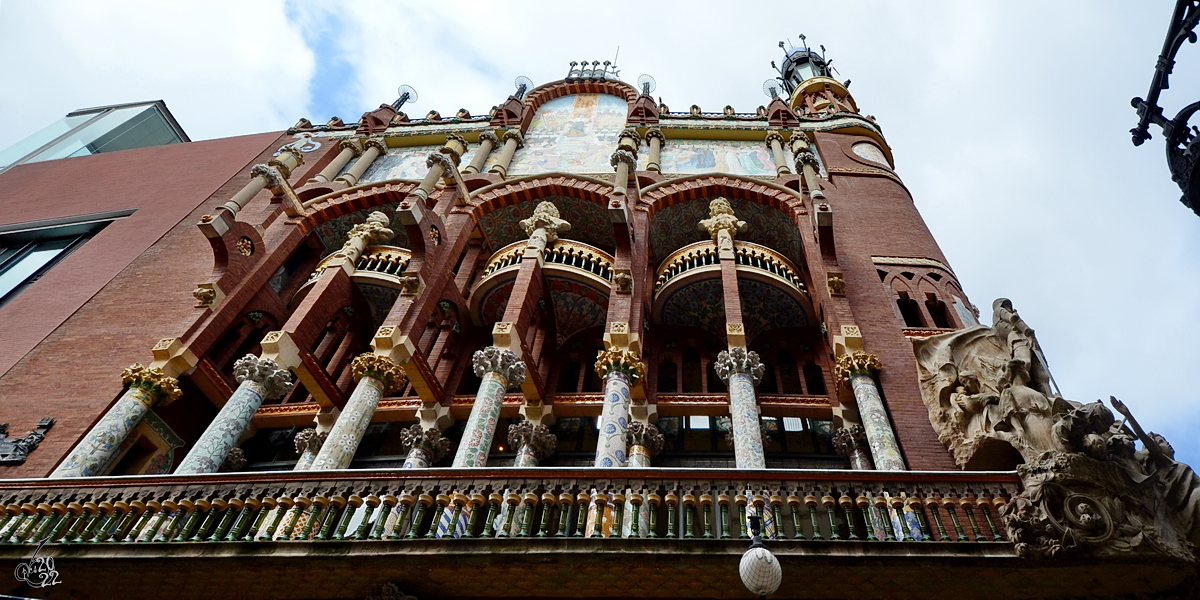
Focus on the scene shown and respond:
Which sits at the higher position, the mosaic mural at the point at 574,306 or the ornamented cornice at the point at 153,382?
the mosaic mural at the point at 574,306

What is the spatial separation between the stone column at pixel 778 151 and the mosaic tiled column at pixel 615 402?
8169 millimetres

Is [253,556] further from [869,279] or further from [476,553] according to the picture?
[869,279]

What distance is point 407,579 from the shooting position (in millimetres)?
6707

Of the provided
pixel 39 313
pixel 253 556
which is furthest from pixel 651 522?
pixel 39 313

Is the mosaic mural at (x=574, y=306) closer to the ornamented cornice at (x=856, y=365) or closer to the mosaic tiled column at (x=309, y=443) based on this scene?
the ornamented cornice at (x=856, y=365)

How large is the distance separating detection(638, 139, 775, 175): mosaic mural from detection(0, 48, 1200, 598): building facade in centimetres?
13

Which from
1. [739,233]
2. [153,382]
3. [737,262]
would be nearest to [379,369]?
[153,382]

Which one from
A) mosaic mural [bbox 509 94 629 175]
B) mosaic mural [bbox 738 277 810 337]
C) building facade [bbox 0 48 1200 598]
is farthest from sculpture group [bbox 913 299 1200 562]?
mosaic mural [bbox 509 94 629 175]

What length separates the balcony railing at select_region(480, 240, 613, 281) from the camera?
14220 millimetres

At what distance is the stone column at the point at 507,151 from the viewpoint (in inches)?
687

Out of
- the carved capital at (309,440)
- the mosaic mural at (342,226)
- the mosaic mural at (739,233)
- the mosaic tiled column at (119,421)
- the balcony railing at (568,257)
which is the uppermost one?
the mosaic mural at (739,233)

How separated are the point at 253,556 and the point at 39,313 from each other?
10.8m

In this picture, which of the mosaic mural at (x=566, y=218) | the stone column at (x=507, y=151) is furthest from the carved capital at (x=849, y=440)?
the stone column at (x=507, y=151)

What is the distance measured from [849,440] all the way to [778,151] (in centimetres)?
912
